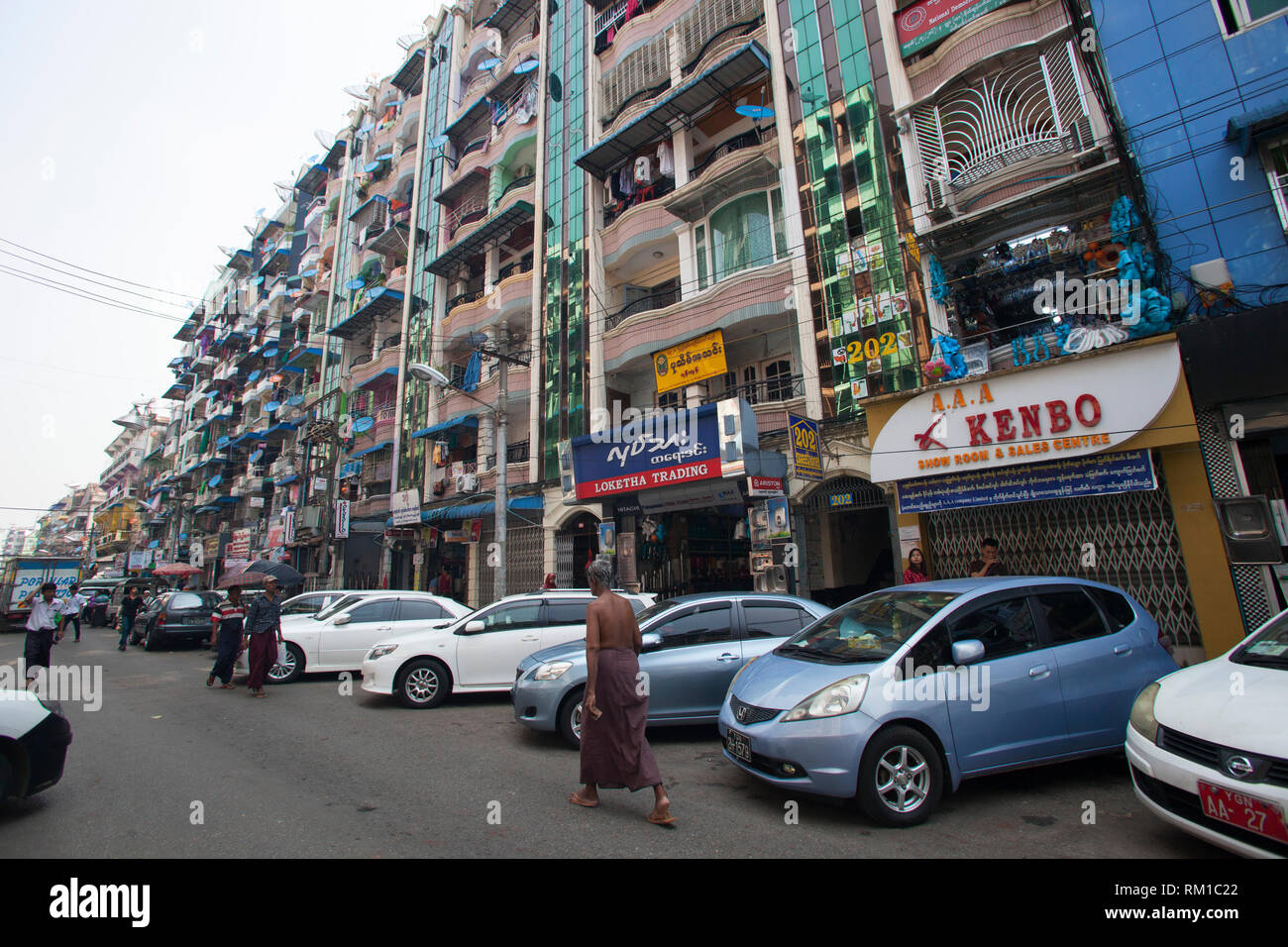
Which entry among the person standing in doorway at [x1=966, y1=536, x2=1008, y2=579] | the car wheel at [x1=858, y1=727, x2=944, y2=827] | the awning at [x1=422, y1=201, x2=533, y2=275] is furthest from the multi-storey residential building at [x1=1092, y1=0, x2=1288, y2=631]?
the awning at [x1=422, y1=201, x2=533, y2=275]

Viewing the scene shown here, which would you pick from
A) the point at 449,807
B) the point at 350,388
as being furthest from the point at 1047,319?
the point at 350,388

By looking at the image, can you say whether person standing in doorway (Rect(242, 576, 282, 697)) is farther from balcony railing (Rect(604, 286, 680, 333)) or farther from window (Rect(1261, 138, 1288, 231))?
window (Rect(1261, 138, 1288, 231))

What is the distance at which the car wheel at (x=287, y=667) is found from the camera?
1047 cm

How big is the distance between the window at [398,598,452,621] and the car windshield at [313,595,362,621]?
3.04 ft

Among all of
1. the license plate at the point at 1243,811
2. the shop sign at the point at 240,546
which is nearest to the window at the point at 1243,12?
the license plate at the point at 1243,811

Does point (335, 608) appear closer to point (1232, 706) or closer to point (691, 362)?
point (691, 362)

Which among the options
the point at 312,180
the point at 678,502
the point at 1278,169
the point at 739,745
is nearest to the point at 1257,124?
the point at 1278,169

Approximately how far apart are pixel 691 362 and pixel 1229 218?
974cm

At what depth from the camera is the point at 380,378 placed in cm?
2856

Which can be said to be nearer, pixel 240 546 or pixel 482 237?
pixel 482 237

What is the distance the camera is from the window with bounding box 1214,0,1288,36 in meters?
8.80

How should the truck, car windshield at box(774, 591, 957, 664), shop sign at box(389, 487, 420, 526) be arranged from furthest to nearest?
the truck
shop sign at box(389, 487, 420, 526)
car windshield at box(774, 591, 957, 664)

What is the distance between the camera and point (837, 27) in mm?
13664
